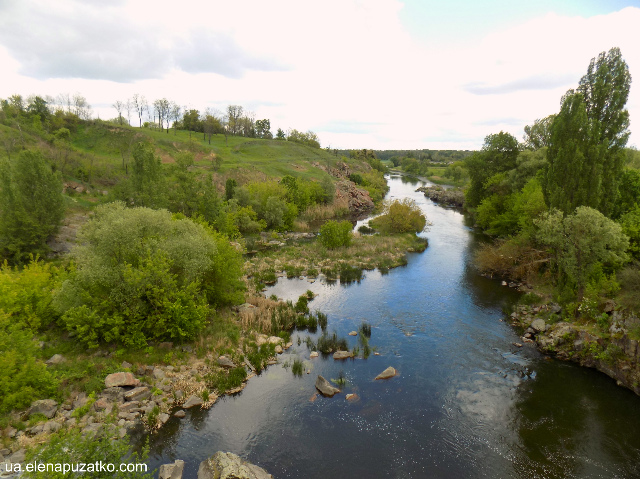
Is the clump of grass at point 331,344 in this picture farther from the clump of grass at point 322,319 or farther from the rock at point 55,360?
the rock at point 55,360

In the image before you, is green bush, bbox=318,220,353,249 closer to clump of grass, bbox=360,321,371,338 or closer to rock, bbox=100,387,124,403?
clump of grass, bbox=360,321,371,338

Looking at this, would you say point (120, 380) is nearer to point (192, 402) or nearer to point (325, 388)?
point (192, 402)

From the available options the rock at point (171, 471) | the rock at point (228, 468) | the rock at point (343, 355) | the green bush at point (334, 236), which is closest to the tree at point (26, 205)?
the rock at point (171, 471)

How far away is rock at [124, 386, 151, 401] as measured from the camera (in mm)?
17641

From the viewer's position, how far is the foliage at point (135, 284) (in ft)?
66.0

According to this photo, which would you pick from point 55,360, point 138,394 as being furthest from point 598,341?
point 55,360

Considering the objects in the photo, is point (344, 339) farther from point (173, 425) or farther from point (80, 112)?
point (80, 112)

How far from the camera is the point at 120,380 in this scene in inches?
714

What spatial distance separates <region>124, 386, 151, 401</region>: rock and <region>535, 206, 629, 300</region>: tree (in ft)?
90.5

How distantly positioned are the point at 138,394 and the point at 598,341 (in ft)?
87.9

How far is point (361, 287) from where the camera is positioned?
35.4 meters

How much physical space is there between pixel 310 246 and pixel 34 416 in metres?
34.8

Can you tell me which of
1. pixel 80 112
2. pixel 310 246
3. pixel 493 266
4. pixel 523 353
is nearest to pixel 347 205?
pixel 310 246

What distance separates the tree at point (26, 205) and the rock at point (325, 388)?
29.3 meters
